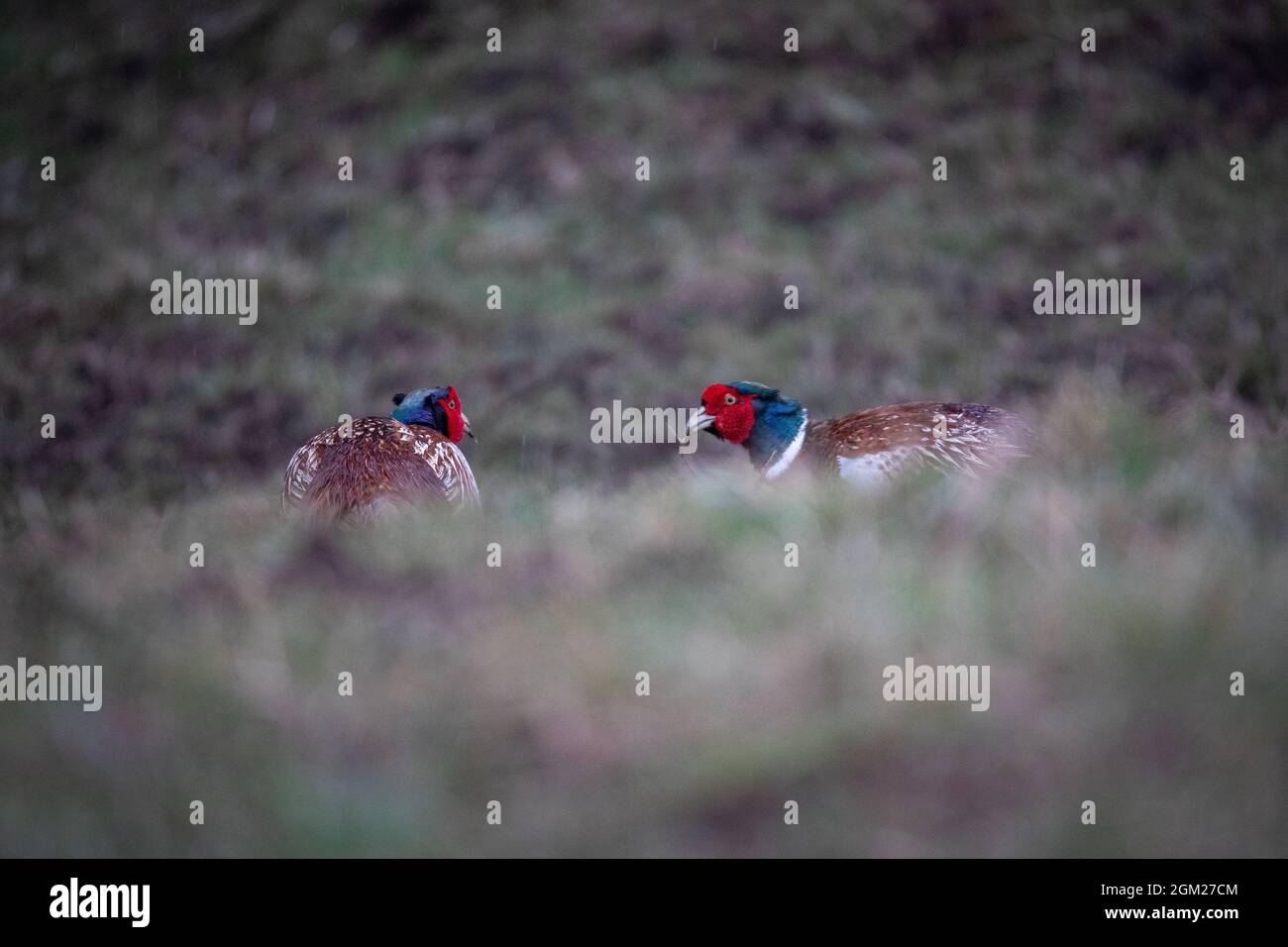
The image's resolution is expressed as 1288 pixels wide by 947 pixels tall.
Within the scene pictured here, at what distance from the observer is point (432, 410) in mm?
7016

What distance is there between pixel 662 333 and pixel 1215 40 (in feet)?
16.8

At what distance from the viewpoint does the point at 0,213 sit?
1105cm

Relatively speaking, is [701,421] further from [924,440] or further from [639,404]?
[639,404]

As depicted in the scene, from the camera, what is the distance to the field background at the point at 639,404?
3396 mm

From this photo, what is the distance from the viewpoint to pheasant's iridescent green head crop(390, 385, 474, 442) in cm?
697

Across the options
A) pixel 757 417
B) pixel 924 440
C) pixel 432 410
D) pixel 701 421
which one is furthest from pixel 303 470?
pixel 924 440

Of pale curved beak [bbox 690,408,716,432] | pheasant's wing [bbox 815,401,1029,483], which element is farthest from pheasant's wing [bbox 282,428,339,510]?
pheasant's wing [bbox 815,401,1029,483]

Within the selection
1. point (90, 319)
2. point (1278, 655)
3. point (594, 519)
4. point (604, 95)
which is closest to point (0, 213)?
point (90, 319)

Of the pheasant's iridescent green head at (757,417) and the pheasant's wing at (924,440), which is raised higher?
the pheasant's iridescent green head at (757,417)

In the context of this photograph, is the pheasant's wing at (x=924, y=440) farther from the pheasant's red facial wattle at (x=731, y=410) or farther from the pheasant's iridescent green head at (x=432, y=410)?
the pheasant's iridescent green head at (x=432, y=410)

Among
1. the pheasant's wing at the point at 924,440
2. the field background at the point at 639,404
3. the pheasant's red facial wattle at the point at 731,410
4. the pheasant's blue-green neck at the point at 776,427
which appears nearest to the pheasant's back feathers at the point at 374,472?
the field background at the point at 639,404

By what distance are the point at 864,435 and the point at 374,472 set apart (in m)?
2.16

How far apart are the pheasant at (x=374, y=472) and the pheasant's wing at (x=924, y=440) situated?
1734mm

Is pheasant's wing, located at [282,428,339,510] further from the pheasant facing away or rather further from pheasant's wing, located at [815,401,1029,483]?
pheasant's wing, located at [815,401,1029,483]
